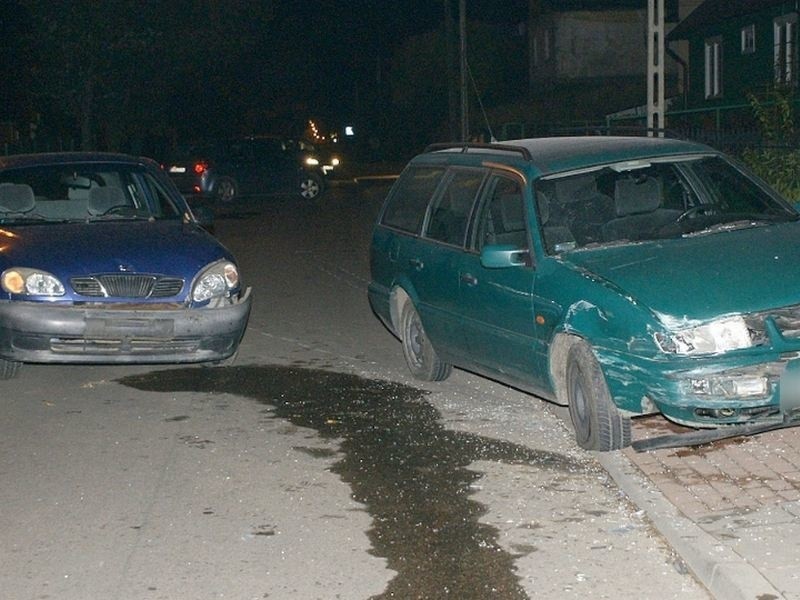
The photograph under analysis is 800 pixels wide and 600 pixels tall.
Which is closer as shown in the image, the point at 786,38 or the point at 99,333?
the point at 99,333

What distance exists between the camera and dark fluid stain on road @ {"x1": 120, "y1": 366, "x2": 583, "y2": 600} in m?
5.66

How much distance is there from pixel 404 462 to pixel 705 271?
6.36 feet

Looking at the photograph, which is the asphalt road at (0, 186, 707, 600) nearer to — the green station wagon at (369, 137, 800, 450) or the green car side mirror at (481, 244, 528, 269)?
the green station wagon at (369, 137, 800, 450)

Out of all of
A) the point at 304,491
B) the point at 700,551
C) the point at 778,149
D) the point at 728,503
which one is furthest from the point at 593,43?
the point at 700,551

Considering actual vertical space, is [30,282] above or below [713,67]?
below

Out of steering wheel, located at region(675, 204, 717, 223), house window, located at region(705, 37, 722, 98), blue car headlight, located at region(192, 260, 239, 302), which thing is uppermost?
house window, located at region(705, 37, 722, 98)

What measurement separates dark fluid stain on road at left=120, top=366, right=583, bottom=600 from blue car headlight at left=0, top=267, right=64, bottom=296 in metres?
0.98

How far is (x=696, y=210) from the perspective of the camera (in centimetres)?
831

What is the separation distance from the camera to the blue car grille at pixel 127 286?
9336 mm

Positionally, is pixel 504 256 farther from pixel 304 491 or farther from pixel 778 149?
pixel 778 149

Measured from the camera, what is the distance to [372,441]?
26.2 feet

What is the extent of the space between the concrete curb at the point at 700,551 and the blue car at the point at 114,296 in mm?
3727

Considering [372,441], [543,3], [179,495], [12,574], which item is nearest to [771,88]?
[372,441]

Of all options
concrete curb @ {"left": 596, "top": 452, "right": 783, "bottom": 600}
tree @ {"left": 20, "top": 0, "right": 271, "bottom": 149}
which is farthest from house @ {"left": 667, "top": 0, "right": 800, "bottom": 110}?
concrete curb @ {"left": 596, "top": 452, "right": 783, "bottom": 600}
